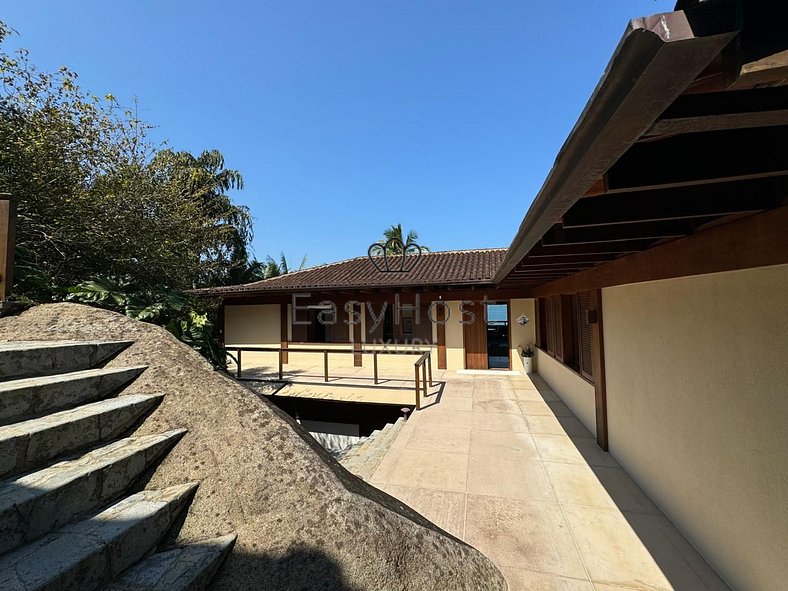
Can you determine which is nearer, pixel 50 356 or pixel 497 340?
A: pixel 50 356

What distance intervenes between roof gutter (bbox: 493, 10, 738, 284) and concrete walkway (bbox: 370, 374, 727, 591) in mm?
2729

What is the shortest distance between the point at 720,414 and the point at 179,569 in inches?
130

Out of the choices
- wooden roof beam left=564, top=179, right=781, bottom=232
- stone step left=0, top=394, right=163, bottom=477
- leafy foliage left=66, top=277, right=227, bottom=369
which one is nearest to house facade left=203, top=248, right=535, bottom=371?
leafy foliage left=66, top=277, right=227, bottom=369

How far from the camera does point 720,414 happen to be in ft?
7.36

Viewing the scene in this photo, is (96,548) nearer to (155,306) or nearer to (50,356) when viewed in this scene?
(50,356)

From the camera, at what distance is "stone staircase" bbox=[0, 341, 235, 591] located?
0.99 meters

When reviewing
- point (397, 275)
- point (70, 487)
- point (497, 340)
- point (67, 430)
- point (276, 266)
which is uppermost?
point (276, 266)

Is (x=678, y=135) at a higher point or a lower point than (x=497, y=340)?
higher

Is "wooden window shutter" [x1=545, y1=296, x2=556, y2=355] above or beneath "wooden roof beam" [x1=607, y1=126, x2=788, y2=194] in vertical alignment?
beneath

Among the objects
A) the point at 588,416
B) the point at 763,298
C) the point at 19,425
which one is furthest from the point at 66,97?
the point at 588,416

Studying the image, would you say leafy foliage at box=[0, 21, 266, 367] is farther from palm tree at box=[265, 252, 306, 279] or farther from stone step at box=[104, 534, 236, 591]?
palm tree at box=[265, 252, 306, 279]

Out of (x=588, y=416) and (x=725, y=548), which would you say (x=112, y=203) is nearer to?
(x=725, y=548)

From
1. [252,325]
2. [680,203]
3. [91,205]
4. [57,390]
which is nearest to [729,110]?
[680,203]

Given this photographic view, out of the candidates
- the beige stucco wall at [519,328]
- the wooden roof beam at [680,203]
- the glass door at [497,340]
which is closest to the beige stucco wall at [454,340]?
the beige stucco wall at [519,328]
